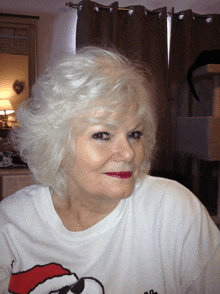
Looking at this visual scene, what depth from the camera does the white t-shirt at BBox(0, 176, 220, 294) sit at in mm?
667

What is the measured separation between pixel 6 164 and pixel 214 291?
1.85 m

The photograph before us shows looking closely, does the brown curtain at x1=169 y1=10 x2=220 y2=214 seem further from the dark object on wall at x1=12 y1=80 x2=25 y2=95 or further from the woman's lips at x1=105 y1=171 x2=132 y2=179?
the woman's lips at x1=105 y1=171 x2=132 y2=179

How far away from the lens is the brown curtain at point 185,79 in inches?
100

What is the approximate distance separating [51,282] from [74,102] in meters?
0.58

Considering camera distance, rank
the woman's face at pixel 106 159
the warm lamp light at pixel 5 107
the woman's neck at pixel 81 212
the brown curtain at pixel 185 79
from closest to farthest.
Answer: the woman's face at pixel 106 159
the woman's neck at pixel 81 212
the warm lamp light at pixel 5 107
the brown curtain at pixel 185 79

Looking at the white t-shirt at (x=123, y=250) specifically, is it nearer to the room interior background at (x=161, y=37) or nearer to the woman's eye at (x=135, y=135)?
the woman's eye at (x=135, y=135)

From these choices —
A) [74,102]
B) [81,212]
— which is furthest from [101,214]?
[74,102]

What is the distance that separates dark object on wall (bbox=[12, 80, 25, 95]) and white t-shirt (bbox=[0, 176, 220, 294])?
5.87 feet

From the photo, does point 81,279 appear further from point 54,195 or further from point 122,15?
point 122,15

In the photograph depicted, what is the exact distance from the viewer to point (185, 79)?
2.60m

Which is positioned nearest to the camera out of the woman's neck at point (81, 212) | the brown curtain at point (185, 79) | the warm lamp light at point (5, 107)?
the woman's neck at point (81, 212)

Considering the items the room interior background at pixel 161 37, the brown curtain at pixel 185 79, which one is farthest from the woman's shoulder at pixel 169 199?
the brown curtain at pixel 185 79

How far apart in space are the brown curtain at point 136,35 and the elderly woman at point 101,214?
1.78 metres

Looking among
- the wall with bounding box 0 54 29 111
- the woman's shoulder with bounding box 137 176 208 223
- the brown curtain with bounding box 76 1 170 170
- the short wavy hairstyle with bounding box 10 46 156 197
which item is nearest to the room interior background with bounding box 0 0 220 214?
the brown curtain with bounding box 76 1 170 170
